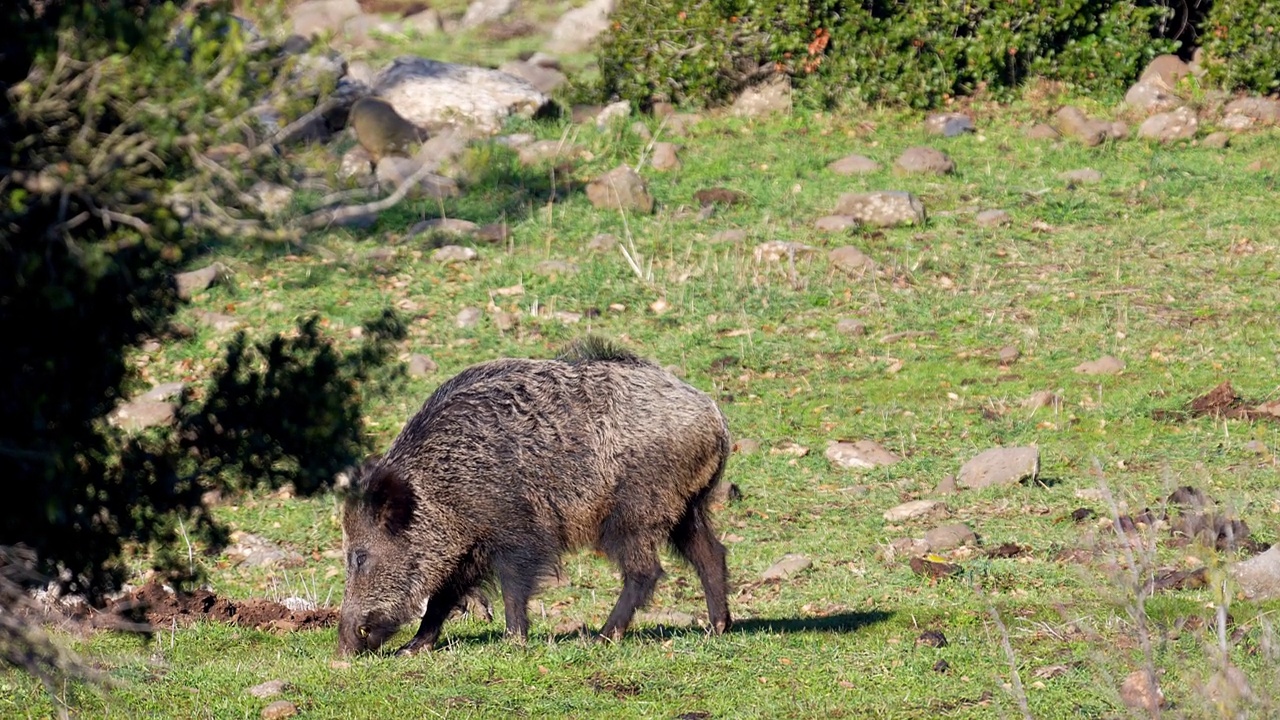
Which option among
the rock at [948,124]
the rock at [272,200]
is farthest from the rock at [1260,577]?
the rock at [948,124]

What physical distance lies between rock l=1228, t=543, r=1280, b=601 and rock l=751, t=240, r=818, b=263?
6631 millimetres

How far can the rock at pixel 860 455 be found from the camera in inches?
456

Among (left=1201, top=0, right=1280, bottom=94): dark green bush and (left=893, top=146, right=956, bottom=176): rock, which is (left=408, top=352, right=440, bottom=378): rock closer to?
(left=893, top=146, right=956, bottom=176): rock

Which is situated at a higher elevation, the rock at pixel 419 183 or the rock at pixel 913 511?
the rock at pixel 419 183

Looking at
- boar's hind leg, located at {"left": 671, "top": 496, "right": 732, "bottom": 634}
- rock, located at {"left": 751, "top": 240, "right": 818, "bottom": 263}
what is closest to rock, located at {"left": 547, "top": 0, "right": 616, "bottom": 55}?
rock, located at {"left": 751, "top": 240, "right": 818, "bottom": 263}

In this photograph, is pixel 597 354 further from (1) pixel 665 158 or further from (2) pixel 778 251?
(1) pixel 665 158

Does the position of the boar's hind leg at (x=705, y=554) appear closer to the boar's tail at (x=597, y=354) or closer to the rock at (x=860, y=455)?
the boar's tail at (x=597, y=354)

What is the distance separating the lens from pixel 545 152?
55.9 ft

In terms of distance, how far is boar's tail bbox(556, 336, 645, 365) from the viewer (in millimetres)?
8898

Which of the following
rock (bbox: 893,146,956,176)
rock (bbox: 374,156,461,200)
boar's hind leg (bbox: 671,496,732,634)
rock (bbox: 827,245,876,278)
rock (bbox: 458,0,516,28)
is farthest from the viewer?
rock (bbox: 458,0,516,28)

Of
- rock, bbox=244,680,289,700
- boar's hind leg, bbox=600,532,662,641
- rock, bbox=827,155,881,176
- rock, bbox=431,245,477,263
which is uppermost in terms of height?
rock, bbox=244,680,289,700

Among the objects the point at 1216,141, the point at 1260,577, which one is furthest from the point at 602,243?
the point at 1260,577

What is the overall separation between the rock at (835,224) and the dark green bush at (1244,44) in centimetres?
464

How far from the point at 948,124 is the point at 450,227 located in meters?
→ 5.50
